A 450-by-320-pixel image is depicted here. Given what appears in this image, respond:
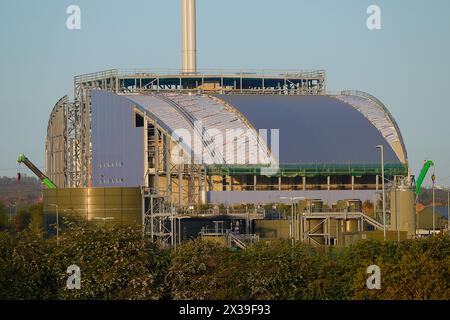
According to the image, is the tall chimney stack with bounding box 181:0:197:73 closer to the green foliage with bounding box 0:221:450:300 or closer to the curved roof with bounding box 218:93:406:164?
the curved roof with bounding box 218:93:406:164

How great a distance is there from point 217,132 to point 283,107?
1166 cm

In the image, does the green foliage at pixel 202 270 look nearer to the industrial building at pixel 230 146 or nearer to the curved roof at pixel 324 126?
the industrial building at pixel 230 146

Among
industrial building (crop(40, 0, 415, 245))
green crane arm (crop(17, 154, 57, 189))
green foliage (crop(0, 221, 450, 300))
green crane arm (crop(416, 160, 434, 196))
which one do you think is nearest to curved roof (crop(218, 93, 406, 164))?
industrial building (crop(40, 0, 415, 245))

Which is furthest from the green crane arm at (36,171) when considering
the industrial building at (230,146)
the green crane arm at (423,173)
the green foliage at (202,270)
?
the green foliage at (202,270)

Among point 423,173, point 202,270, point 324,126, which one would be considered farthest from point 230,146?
point 202,270

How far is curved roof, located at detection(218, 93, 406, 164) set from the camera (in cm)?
16675

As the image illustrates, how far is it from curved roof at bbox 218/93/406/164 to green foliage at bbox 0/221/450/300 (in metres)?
83.4

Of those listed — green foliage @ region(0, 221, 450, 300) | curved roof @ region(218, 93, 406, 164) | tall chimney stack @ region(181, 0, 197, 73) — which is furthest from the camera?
tall chimney stack @ region(181, 0, 197, 73)

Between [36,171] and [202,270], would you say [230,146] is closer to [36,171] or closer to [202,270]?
[36,171]

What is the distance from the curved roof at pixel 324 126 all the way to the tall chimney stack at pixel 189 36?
43.0 ft

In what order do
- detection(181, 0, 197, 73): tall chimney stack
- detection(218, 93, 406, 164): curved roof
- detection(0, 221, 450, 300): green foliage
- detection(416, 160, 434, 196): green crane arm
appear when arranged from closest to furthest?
detection(0, 221, 450, 300): green foliage → detection(416, 160, 434, 196): green crane arm → detection(218, 93, 406, 164): curved roof → detection(181, 0, 197, 73): tall chimney stack

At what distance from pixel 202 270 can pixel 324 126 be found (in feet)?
302

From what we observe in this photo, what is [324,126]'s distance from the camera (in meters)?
170
